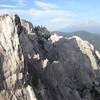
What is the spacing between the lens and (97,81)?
88.1 meters

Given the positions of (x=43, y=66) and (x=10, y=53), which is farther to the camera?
(x=43, y=66)

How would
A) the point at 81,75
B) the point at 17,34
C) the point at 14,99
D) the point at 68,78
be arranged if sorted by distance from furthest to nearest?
the point at 81,75 → the point at 68,78 → the point at 17,34 → the point at 14,99

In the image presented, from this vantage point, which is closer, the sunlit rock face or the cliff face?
the sunlit rock face

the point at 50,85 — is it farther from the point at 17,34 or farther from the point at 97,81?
the point at 97,81

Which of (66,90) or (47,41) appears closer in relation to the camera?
(66,90)

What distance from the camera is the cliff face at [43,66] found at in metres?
58.9

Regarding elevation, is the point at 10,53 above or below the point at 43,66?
above

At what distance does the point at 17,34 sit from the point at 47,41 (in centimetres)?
2800

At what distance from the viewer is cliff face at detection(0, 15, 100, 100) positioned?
58.9 meters

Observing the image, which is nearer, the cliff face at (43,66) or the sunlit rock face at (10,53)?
the sunlit rock face at (10,53)

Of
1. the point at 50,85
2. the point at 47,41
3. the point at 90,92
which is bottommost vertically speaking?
the point at 90,92

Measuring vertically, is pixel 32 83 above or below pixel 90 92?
above

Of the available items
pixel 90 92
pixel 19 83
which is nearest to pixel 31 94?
pixel 19 83

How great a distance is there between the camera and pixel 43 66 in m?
71.0
